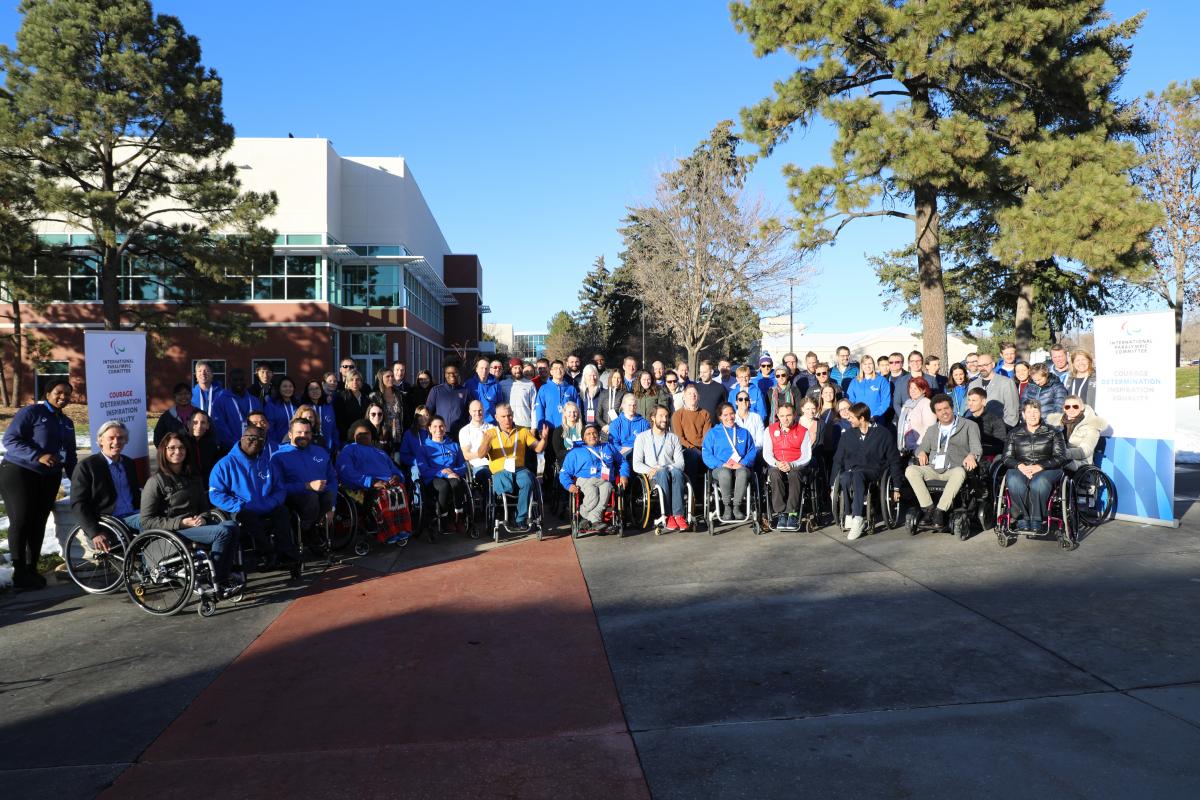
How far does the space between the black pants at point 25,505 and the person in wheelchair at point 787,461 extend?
6252mm

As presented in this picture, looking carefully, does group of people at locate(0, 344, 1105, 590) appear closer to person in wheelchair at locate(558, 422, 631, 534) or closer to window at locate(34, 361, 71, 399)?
person in wheelchair at locate(558, 422, 631, 534)

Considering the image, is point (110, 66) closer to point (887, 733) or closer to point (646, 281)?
point (646, 281)

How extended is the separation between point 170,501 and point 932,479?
21.1 feet

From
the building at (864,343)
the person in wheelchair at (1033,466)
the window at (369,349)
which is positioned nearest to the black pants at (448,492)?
the person in wheelchair at (1033,466)

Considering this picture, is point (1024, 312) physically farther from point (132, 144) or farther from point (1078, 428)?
point (132, 144)

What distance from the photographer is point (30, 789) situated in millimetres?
3262

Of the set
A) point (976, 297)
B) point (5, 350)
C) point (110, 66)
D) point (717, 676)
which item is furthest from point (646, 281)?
point (717, 676)

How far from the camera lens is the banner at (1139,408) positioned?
764cm

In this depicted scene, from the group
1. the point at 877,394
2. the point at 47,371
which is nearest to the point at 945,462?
the point at 877,394

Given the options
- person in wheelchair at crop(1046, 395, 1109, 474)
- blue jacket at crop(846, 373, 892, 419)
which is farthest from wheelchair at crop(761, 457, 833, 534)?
person in wheelchair at crop(1046, 395, 1109, 474)

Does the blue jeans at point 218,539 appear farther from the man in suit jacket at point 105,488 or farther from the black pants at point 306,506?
the black pants at point 306,506

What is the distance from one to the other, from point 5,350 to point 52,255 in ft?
36.6

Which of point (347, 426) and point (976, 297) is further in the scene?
point (976, 297)

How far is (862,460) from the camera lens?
25.6 feet
